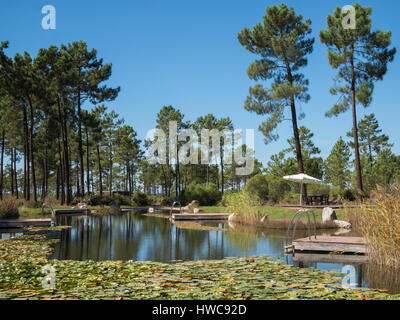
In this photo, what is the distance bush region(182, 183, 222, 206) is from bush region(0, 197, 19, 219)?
1339 cm

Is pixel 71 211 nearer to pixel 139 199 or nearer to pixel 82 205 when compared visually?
pixel 82 205

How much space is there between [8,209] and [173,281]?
12058mm

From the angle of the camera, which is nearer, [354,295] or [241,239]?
[354,295]

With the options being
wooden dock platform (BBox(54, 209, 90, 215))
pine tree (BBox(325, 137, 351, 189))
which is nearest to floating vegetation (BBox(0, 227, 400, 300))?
wooden dock platform (BBox(54, 209, 90, 215))

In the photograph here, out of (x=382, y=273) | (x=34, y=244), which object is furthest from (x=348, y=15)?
(x=34, y=244)

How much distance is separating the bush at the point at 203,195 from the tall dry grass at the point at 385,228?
1981cm

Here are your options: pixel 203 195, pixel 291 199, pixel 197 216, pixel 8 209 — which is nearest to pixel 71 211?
pixel 8 209

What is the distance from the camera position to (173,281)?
5.22 meters

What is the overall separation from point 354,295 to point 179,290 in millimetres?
2061

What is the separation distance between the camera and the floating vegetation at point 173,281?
437 centimetres

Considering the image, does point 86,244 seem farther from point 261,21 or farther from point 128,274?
point 261,21

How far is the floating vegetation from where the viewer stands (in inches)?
172

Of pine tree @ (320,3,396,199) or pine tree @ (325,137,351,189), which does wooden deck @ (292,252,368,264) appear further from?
pine tree @ (325,137,351,189)

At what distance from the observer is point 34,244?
9.26 m
